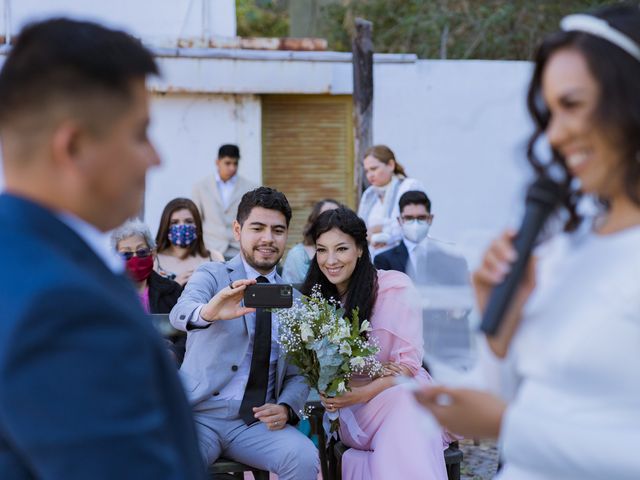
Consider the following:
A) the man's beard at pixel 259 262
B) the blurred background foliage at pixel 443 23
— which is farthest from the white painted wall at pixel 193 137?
the blurred background foliage at pixel 443 23

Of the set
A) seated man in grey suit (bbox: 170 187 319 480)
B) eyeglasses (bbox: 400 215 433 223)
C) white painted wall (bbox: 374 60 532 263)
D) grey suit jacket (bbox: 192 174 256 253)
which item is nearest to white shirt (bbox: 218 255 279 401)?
seated man in grey suit (bbox: 170 187 319 480)

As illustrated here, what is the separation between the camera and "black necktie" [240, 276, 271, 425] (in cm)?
499

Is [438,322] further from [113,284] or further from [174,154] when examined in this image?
[174,154]

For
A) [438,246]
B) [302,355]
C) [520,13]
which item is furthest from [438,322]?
[520,13]

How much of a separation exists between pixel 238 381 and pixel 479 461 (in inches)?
99.0

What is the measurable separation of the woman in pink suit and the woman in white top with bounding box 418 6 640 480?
286 centimetres

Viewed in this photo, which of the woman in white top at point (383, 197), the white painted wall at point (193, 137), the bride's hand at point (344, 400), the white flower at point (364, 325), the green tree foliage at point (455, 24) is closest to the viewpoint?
the bride's hand at point (344, 400)

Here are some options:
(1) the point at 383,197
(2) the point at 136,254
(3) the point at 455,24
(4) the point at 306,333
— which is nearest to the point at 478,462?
(4) the point at 306,333

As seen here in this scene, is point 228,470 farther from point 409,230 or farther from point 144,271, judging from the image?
point 409,230

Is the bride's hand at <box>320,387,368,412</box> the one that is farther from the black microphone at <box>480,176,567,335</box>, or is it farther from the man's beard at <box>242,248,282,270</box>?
the black microphone at <box>480,176,567,335</box>

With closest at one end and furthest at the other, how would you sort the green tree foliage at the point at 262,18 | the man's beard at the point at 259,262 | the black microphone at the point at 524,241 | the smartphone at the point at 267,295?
the black microphone at the point at 524,241
the smartphone at the point at 267,295
the man's beard at the point at 259,262
the green tree foliage at the point at 262,18

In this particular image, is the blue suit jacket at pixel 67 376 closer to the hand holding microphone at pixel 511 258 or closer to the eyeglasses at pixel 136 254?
the hand holding microphone at pixel 511 258

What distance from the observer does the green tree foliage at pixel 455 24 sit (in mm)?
19125

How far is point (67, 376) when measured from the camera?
1383mm
